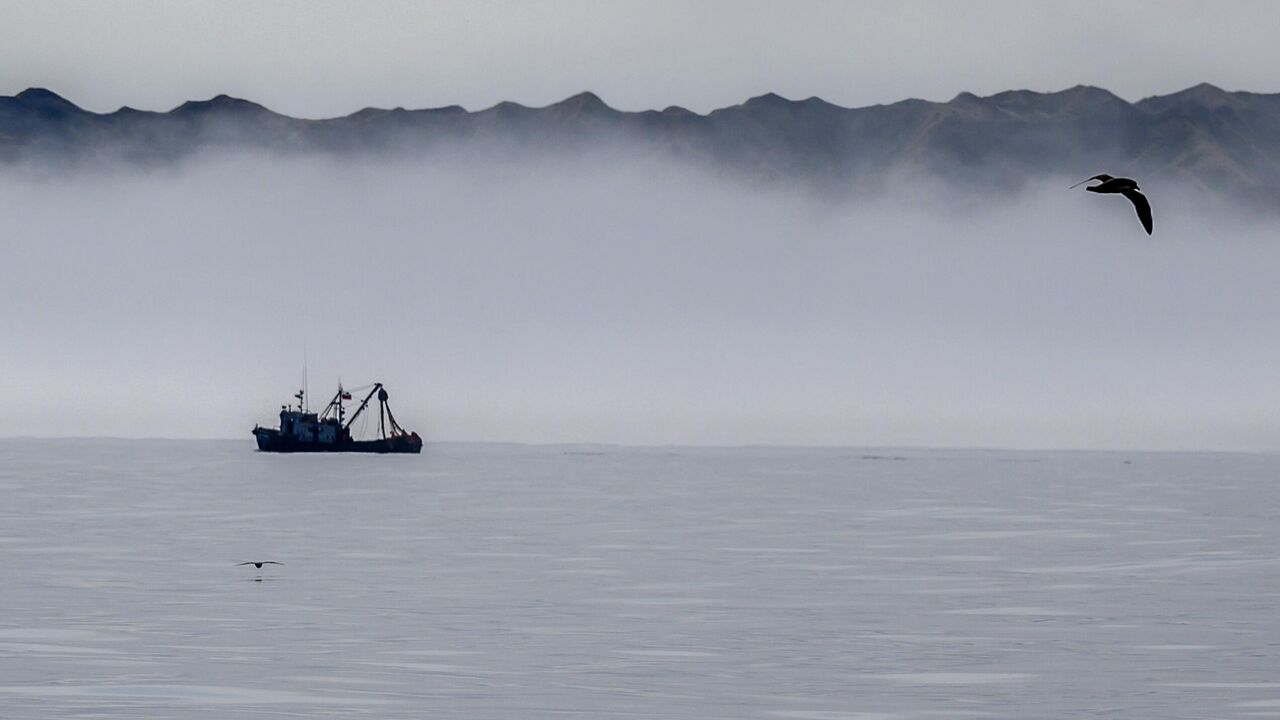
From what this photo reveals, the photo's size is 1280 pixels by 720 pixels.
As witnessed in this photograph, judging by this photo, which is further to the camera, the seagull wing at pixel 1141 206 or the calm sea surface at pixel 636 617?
the seagull wing at pixel 1141 206

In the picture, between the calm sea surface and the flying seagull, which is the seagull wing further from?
the calm sea surface

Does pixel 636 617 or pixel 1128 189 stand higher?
pixel 1128 189

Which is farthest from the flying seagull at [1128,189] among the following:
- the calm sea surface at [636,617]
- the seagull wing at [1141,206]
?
the calm sea surface at [636,617]

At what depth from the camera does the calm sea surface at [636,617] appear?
37406 mm

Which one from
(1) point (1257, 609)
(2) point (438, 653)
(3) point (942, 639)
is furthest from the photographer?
(1) point (1257, 609)

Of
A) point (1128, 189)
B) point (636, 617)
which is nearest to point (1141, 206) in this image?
point (1128, 189)

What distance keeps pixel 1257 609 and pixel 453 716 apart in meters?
26.8

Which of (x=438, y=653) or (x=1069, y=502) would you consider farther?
(x=1069, y=502)

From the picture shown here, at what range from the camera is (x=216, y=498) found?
136000 millimetres

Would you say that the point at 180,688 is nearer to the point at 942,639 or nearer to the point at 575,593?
the point at 942,639

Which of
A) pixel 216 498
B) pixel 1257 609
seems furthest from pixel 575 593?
pixel 216 498

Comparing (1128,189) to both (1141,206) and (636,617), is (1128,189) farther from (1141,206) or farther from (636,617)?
(636,617)

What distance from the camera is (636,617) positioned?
5138 cm

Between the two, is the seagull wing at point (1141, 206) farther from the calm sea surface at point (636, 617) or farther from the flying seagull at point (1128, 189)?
the calm sea surface at point (636, 617)
